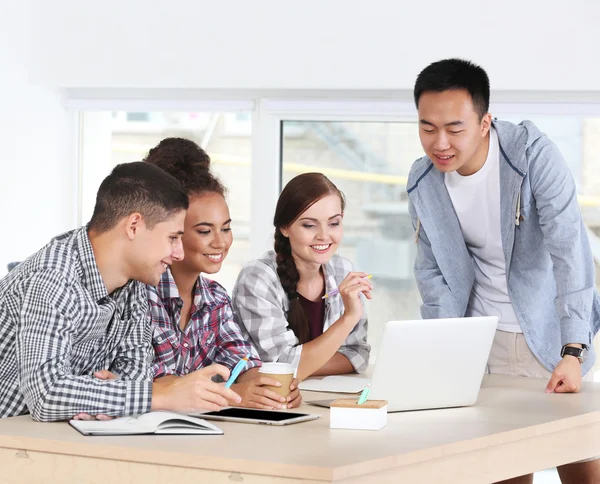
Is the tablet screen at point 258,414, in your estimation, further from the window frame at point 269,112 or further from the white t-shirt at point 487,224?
the window frame at point 269,112

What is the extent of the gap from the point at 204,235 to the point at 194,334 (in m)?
0.24

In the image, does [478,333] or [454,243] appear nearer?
[478,333]

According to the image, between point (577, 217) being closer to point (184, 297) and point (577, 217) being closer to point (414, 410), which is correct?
point (414, 410)

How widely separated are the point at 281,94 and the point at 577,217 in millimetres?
2109

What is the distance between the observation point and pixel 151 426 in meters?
1.57

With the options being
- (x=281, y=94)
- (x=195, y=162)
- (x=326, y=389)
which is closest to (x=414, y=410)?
(x=326, y=389)

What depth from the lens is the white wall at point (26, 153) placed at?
13.6ft

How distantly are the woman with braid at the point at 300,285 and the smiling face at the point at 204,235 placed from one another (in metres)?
0.18

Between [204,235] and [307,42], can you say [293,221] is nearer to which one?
[204,235]

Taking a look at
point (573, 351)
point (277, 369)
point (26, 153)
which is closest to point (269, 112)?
point (26, 153)

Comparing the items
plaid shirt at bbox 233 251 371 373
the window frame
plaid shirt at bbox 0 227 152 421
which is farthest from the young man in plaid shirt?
the window frame

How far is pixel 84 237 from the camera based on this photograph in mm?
1849

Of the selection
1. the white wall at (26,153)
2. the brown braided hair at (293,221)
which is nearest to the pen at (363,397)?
the brown braided hair at (293,221)

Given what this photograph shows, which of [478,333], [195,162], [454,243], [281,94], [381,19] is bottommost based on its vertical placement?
[478,333]
